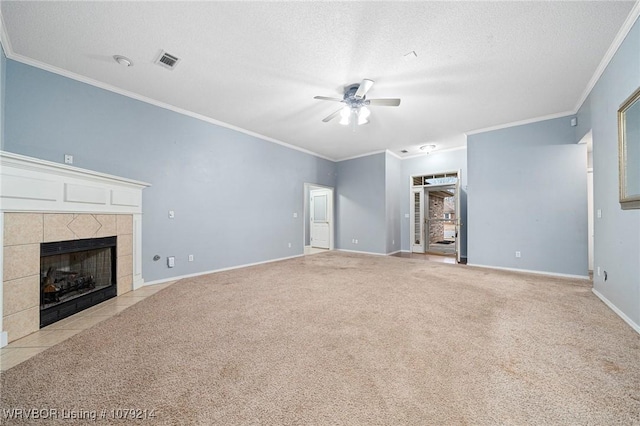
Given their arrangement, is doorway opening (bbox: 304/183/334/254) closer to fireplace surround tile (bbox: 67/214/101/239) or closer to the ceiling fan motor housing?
the ceiling fan motor housing

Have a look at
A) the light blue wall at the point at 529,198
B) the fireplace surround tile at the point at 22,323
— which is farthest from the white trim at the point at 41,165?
the light blue wall at the point at 529,198

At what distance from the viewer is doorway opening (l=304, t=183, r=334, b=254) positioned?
7516mm

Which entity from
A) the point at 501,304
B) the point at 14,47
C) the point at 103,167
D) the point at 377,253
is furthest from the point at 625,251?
the point at 14,47

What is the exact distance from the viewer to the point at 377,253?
6.59m

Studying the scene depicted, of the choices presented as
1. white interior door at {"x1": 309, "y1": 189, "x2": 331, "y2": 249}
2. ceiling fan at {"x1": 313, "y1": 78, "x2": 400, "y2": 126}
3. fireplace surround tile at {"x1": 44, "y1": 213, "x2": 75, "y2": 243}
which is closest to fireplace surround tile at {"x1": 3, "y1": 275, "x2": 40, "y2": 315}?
fireplace surround tile at {"x1": 44, "y1": 213, "x2": 75, "y2": 243}

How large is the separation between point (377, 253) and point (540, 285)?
349 cm

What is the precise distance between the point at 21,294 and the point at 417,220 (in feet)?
25.0

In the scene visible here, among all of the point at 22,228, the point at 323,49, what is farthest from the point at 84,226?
the point at 323,49

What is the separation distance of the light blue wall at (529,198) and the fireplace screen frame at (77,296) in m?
6.36

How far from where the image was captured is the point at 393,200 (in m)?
6.91

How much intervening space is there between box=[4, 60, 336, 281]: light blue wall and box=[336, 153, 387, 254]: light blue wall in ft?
5.71

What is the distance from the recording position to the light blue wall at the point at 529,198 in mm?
4086

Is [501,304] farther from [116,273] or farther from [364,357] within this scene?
[116,273]

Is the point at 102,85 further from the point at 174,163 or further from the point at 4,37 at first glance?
the point at 174,163
